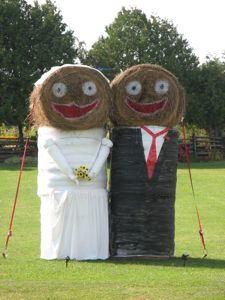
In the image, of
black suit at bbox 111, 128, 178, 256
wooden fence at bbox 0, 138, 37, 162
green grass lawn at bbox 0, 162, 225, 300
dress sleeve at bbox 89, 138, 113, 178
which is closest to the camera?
green grass lawn at bbox 0, 162, 225, 300

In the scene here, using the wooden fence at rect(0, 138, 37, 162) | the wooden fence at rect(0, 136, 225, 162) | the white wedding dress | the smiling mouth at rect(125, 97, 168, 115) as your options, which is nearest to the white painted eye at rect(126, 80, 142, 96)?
the smiling mouth at rect(125, 97, 168, 115)

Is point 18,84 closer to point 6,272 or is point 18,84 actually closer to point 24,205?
point 24,205

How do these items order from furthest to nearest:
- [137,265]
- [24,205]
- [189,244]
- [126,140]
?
[24,205]
[189,244]
[126,140]
[137,265]

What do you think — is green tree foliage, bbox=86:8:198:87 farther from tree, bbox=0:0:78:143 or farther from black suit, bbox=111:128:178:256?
black suit, bbox=111:128:178:256

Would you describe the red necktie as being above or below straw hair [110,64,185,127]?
below

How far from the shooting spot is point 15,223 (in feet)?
52.4

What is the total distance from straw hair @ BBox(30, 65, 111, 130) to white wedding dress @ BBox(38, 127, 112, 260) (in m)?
0.18

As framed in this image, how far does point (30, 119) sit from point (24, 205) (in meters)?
8.42

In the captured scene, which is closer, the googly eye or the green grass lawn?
the green grass lawn

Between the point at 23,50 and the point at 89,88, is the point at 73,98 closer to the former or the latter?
the point at 89,88

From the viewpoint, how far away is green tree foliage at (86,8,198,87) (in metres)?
45.9

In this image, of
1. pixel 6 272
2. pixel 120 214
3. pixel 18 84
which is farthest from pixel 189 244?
pixel 18 84

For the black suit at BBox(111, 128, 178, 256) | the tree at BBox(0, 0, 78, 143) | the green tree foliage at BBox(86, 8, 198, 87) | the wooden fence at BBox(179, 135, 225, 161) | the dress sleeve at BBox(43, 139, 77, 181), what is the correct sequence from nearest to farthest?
the dress sleeve at BBox(43, 139, 77, 181) < the black suit at BBox(111, 128, 178, 256) < the tree at BBox(0, 0, 78, 143) < the wooden fence at BBox(179, 135, 225, 161) < the green tree foliage at BBox(86, 8, 198, 87)

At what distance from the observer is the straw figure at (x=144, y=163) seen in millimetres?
10891
